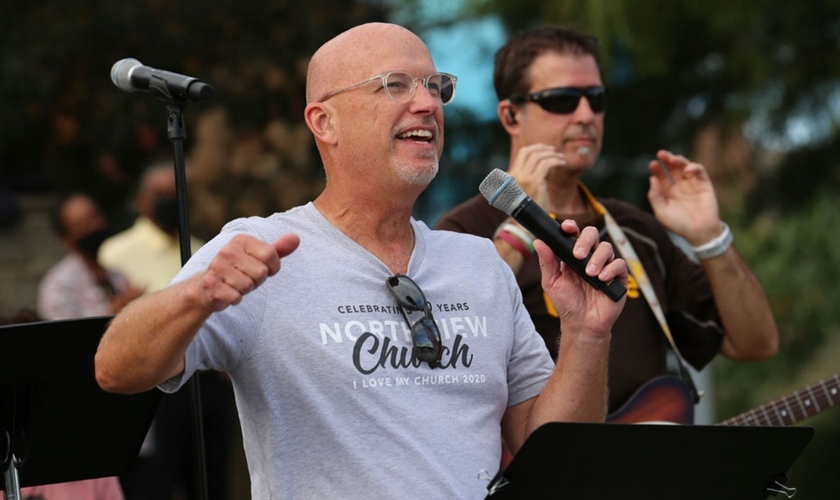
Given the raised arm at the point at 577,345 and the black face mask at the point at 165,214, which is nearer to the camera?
the raised arm at the point at 577,345

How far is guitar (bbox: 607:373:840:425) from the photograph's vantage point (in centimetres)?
447

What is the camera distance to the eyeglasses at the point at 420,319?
126 inches

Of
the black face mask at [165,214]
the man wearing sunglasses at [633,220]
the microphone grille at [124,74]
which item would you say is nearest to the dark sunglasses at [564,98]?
the man wearing sunglasses at [633,220]

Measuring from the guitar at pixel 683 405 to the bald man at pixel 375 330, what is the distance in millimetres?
906

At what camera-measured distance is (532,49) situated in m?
4.90

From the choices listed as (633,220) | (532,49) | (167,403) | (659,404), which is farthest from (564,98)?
(167,403)

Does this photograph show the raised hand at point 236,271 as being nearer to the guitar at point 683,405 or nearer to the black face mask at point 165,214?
the guitar at point 683,405

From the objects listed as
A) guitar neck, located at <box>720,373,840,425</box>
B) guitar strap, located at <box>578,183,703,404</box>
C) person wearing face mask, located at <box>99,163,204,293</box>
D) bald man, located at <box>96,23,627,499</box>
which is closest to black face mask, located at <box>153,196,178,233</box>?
person wearing face mask, located at <box>99,163,204,293</box>

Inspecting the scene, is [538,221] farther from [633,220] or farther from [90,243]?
[90,243]

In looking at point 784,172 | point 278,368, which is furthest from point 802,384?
point 278,368

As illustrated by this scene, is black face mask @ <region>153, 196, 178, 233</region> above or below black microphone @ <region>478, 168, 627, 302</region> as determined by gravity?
above

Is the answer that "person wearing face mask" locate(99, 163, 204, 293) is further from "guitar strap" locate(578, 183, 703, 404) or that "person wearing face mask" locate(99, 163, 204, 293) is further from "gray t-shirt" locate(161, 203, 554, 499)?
"gray t-shirt" locate(161, 203, 554, 499)

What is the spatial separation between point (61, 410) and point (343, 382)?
68 cm

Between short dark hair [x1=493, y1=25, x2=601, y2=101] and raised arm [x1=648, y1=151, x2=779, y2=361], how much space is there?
507 mm
